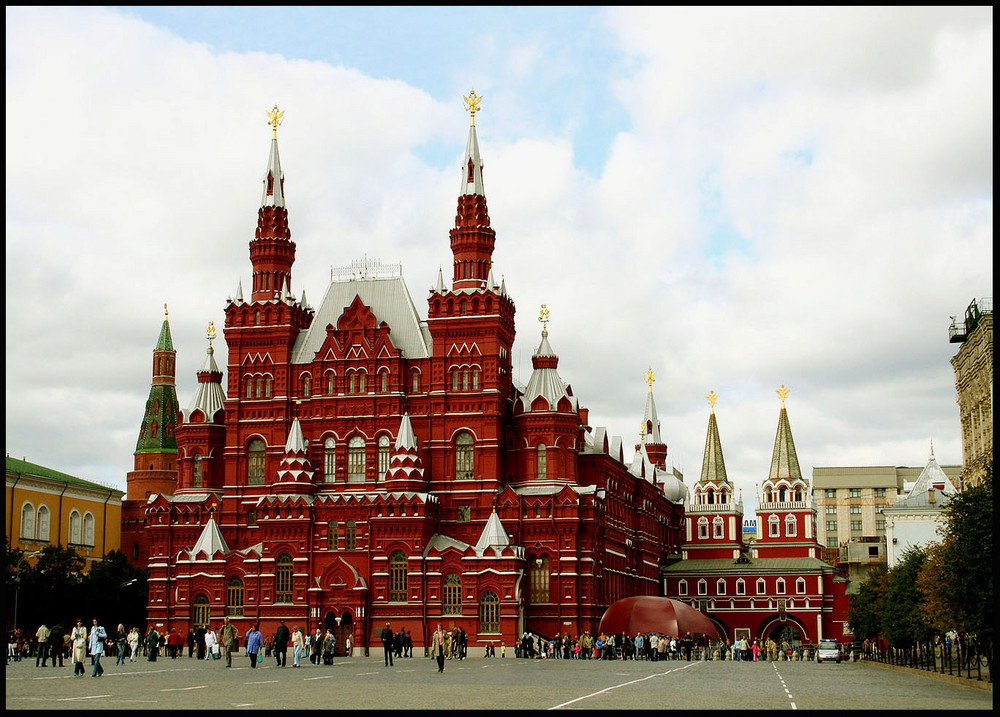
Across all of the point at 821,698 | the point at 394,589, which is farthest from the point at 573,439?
the point at 821,698

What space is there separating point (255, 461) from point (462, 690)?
2205 inches

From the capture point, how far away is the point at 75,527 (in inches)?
4326

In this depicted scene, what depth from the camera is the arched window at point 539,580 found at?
8388 centimetres

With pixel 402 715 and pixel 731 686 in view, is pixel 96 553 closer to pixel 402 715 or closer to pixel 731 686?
pixel 731 686

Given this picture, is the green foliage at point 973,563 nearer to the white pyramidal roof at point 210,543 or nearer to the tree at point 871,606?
the tree at point 871,606

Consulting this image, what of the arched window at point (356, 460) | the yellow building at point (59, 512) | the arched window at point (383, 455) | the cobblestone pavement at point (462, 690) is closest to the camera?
the cobblestone pavement at point (462, 690)

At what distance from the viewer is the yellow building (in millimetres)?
100425

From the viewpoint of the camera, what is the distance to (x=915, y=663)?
198 feet

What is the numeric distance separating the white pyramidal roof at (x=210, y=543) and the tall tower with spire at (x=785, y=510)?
220 feet

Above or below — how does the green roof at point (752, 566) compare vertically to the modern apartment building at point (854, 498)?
below

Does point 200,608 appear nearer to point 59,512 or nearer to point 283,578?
point 283,578

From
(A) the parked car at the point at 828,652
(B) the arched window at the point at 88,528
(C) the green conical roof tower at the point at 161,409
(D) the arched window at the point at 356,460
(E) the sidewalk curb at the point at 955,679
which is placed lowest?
(A) the parked car at the point at 828,652

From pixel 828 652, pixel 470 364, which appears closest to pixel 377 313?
pixel 470 364

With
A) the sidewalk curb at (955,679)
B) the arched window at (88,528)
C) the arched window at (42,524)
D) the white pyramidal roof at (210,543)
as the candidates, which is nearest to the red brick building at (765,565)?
the white pyramidal roof at (210,543)
